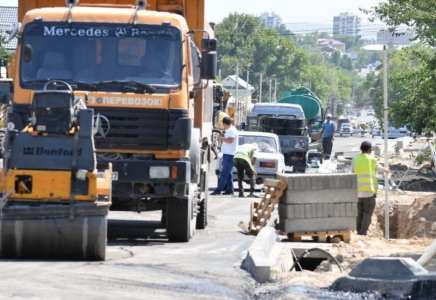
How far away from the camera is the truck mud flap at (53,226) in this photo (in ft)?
37.4

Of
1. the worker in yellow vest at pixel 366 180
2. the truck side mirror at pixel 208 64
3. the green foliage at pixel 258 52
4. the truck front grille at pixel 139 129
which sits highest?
the green foliage at pixel 258 52

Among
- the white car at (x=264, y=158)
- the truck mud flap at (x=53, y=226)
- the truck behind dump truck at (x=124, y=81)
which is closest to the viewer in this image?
the truck mud flap at (x=53, y=226)

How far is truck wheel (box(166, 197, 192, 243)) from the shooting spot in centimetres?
1437

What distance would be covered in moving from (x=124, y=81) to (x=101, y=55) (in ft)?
1.54

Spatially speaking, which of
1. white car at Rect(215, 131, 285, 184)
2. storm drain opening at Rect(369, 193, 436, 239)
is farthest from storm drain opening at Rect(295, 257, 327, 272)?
white car at Rect(215, 131, 285, 184)

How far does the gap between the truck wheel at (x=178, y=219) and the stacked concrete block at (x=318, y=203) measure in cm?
191

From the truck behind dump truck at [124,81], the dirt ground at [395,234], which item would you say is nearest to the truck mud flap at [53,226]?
the dirt ground at [395,234]

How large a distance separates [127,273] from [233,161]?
44.1 feet

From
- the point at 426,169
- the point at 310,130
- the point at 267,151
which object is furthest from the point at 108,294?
the point at 310,130

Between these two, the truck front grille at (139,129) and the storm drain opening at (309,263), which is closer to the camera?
the truck front grille at (139,129)

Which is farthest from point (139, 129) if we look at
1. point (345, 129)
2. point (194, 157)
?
point (345, 129)

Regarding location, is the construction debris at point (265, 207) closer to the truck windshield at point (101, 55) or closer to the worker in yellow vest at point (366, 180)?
the worker in yellow vest at point (366, 180)

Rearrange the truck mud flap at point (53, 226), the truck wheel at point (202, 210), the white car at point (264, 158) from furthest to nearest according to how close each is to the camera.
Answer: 1. the white car at point (264, 158)
2. the truck wheel at point (202, 210)
3. the truck mud flap at point (53, 226)

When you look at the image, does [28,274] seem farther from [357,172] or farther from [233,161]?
[233,161]
